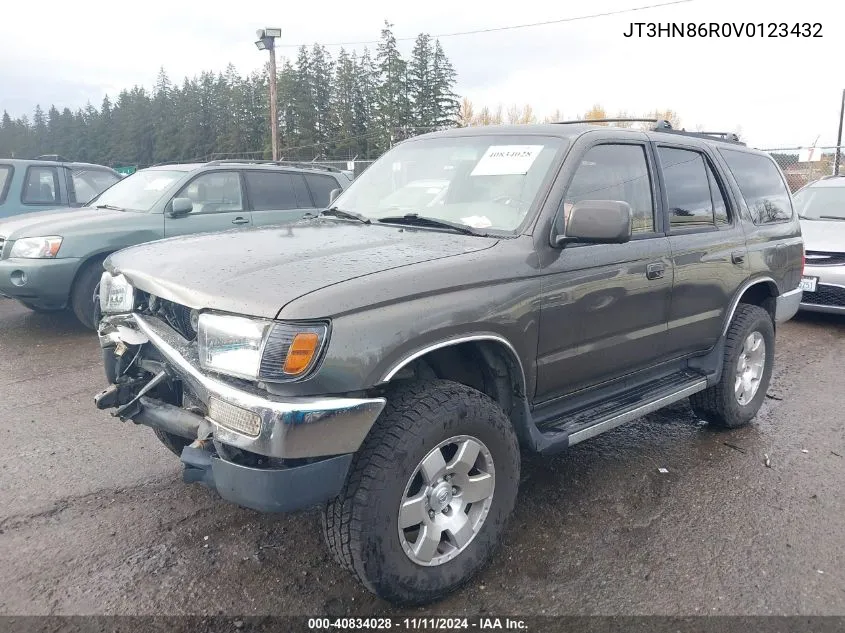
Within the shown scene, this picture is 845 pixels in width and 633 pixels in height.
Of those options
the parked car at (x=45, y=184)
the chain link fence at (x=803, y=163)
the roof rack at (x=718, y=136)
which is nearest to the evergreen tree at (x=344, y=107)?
the chain link fence at (x=803, y=163)

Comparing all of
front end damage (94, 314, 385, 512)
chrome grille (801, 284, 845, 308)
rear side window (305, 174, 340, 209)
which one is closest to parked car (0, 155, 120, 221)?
rear side window (305, 174, 340, 209)

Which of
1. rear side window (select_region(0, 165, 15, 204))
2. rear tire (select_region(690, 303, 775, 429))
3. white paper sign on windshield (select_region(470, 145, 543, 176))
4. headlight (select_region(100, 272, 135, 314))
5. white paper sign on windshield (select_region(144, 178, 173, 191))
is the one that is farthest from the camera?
rear side window (select_region(0, 165, 15, 204))

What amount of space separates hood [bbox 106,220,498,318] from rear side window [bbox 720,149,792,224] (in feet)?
7.97

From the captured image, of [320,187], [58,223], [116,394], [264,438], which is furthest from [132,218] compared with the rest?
[264,438]

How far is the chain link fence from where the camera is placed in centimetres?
1518

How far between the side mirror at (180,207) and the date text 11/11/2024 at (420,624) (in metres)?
5.16

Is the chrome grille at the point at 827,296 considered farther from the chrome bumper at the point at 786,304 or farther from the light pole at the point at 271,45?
the light pole at the point at 271,45

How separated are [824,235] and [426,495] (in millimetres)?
7239

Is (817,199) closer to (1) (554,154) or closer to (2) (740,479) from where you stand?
(2) (740,479)

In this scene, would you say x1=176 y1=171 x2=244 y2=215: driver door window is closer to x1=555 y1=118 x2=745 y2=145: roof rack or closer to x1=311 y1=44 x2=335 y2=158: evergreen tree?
x1=555 y1=118 x2=745 y2=145: roof rack

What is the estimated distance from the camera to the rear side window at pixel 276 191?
7.70 metres

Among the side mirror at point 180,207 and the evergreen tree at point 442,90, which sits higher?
the evergreen tree at point 442,90

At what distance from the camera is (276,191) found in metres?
7.93

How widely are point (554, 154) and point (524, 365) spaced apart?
1093 mm
